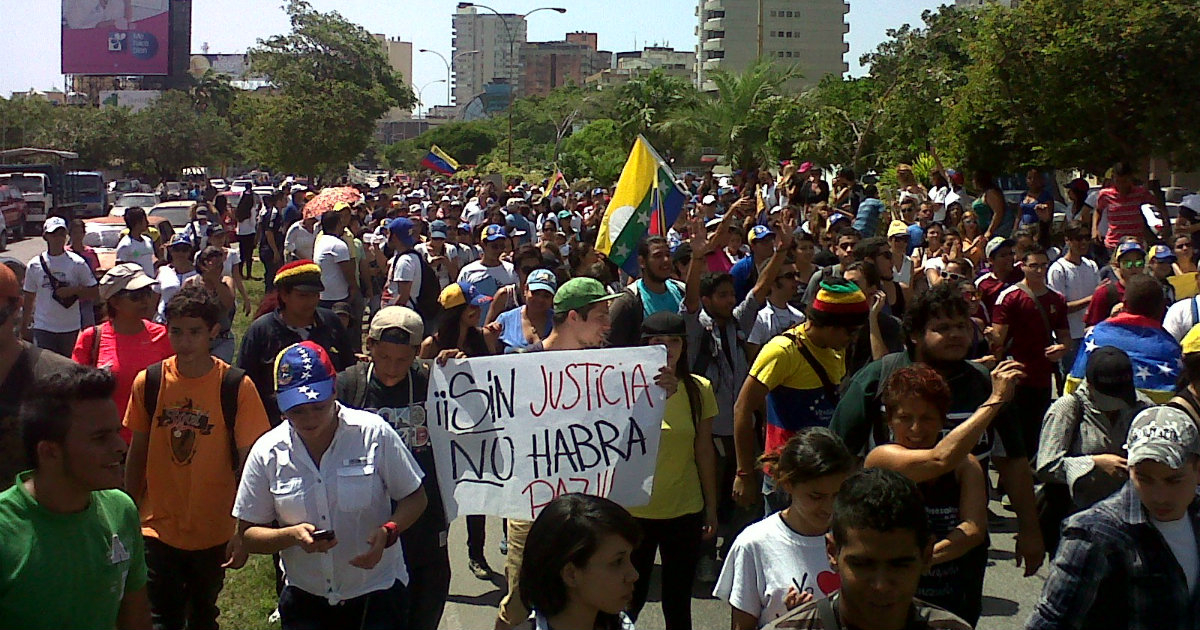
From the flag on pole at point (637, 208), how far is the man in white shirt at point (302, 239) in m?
6.02

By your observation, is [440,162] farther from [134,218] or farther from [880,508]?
[880,508]

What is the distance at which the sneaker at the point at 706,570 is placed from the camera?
7.20 meters

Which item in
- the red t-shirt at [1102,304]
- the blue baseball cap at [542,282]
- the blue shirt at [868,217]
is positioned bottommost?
the red t-shirt at [1102,304]

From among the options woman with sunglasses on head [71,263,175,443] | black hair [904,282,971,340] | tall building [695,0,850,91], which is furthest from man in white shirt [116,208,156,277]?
tall building [695,0,850,91]

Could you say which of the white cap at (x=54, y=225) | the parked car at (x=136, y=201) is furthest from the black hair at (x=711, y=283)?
the parked car at (x=136, y=201)

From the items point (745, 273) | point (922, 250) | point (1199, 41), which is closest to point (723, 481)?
point (745, 273)

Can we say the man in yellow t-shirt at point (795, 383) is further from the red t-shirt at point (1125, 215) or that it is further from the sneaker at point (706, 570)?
the red t-shirt at point (1125, 215)

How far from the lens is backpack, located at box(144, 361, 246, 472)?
17.6ft

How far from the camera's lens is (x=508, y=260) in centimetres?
1155

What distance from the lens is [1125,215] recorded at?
12.9m

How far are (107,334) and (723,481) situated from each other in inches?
143

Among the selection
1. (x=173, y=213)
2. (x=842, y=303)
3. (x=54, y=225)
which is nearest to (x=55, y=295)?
(x=54, y=225)

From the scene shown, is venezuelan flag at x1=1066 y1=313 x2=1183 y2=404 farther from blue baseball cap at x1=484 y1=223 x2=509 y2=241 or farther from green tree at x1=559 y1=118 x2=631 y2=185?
green tree at x1=559 y1=118 x2=631 y2=185

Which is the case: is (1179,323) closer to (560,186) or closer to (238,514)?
(238,514)
